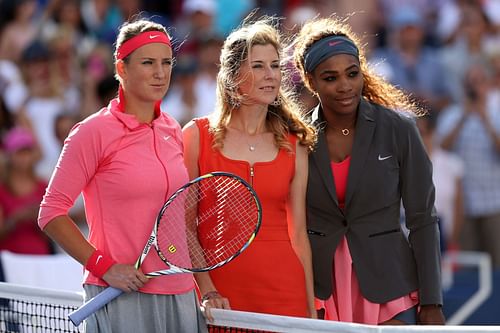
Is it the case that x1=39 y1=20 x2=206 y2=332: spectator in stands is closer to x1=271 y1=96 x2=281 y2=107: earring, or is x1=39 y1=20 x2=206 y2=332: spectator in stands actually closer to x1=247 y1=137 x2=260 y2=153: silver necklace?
x1=247 y1=137 x2=260 y2=153: silver necklace

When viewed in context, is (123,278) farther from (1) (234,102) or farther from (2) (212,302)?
(1) (234,102)

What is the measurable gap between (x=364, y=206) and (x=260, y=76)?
72 centimetres

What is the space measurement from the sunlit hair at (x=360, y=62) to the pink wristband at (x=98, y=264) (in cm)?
135

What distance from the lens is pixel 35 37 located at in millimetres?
10391

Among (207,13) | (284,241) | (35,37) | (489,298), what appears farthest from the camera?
A: (207,13)

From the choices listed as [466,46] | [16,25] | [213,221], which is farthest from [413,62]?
[213,221]

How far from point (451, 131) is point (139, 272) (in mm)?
6821

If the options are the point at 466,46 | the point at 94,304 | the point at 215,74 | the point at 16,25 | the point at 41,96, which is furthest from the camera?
the point at 466,46

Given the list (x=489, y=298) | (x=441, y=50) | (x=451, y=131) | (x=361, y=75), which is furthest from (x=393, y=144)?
(x=441, y=50)

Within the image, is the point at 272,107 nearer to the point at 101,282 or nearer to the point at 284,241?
the point at 284,241

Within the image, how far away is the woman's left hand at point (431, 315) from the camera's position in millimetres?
5027

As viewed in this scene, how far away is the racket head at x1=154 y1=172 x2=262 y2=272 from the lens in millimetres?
4562

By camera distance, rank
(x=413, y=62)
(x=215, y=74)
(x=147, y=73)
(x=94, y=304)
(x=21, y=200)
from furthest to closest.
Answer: (x=413, y=62)
(x=215, y=74)
(x=21, y=200)
(x=147, y=73)
(x=94, y=304)

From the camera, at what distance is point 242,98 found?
16.7 ft
